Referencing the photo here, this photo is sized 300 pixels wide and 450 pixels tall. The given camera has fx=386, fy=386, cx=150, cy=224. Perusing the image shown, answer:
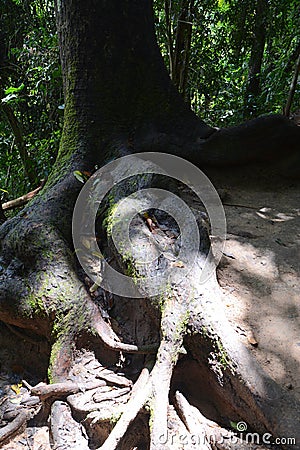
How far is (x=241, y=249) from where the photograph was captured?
304 centimetres

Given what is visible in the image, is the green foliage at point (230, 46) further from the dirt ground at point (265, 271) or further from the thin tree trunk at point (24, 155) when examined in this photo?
the dirt ground at point (265, 271)

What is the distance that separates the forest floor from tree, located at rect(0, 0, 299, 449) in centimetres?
17

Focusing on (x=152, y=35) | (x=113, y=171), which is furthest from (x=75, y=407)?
(x=152, y=35)

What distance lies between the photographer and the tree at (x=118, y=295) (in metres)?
1.92

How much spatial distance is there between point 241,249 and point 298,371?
1188 mm

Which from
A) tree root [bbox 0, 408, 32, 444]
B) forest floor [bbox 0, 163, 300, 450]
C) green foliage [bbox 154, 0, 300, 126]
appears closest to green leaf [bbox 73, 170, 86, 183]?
forest floor [bbox 0, 163, 300, 450]

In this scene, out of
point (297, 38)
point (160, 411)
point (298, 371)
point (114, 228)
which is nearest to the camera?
point (160, 411)

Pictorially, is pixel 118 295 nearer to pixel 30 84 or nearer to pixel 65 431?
pixel 65 431

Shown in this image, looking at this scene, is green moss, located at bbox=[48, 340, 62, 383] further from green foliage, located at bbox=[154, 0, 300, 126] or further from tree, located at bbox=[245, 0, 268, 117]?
tree, located at bbox=[245, 0, 268, 117]

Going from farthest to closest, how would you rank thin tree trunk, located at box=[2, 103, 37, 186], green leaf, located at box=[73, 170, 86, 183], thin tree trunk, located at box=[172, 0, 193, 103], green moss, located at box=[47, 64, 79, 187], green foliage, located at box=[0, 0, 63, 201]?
thin tree trunk, located at box=[172, 0, 193, 103], green foliage, located at box=[0, 0, 63, 201], thin tree trunk, located at box=[2, 103, 37, 186], green moss, located at box=[47, 64, 79, 187], green leaf, located at box=[73, 170, 86, 183]

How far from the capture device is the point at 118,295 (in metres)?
2.74

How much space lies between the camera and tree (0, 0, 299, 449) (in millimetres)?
1923

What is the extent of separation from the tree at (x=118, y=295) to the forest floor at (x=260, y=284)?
0.55 feet

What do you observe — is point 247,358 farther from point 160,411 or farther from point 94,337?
point 94,337
